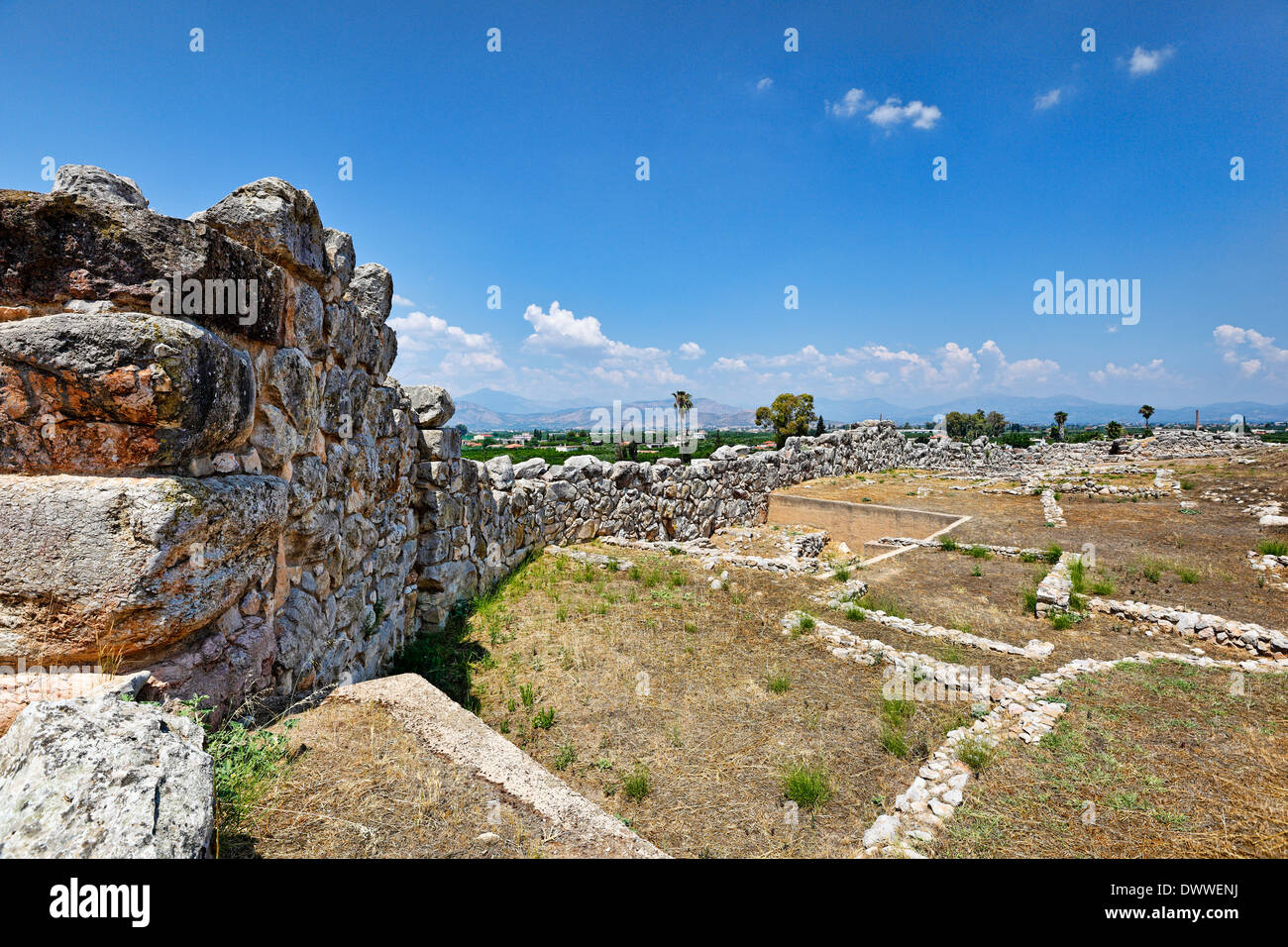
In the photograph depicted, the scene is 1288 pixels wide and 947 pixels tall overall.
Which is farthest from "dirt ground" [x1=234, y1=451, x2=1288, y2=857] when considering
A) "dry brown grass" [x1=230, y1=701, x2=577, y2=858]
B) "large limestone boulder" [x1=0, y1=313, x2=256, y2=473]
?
"large limestone boulder" [x1=0, y1=313, x2=256, y2=473]

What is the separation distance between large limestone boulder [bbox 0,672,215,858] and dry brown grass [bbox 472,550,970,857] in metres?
2.56

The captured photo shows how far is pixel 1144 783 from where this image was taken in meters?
3.63

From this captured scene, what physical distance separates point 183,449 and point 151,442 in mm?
118

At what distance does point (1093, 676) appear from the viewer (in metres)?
5.42

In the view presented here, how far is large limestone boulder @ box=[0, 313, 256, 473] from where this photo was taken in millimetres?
1999

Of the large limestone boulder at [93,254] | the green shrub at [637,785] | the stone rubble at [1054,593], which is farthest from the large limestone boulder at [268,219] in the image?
the stone rubble at [1054,593]

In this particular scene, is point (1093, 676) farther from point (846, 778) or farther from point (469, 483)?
A: point (469, 483)

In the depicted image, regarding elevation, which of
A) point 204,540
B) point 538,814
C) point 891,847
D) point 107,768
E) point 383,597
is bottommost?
point 891,847

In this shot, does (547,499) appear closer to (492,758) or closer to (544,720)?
(544,720)

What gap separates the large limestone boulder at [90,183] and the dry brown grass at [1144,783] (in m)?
5.31

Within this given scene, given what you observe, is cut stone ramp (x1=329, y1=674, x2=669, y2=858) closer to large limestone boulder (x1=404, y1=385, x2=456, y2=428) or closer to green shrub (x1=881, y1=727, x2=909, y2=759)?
green shrub (x1=881, y1=727, x2=909, y2=759)

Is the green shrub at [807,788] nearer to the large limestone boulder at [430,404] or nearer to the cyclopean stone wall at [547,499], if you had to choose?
the cyclopean stone wall at [547,499]

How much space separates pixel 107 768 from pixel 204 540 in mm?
1030
